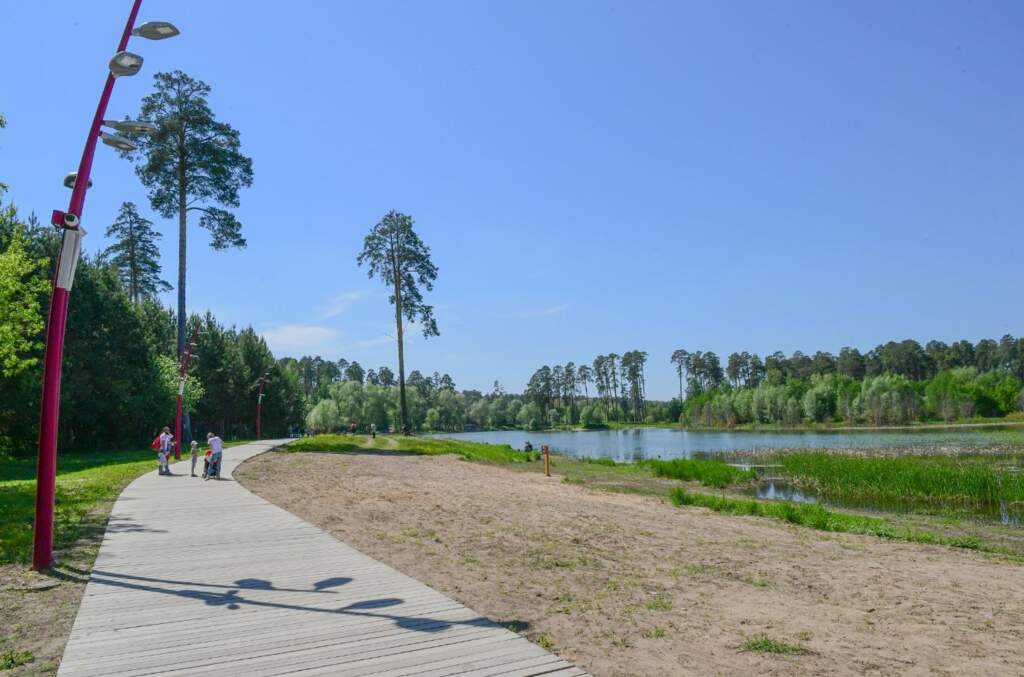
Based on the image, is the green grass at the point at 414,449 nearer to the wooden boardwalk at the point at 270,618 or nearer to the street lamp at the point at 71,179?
the wooden boardwalk at the point at 270,618

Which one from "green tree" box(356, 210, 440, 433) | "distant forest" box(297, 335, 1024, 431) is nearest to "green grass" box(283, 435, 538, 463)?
"green tree" box(356, 210, 440, 433)

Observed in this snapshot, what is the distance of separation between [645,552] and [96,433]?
145 feet

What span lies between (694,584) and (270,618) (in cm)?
521

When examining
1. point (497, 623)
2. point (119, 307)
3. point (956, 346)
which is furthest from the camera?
point (956, 346)

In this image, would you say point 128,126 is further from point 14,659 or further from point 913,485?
point 913,485

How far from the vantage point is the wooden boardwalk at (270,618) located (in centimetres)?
488

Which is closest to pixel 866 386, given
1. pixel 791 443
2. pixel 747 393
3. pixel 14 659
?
pixel 747 393

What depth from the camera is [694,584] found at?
8.37m

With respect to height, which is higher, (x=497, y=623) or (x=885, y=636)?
(x=497, y=623)

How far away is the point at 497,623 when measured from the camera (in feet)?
19.9

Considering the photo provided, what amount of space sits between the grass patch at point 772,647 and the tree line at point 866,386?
108146 mm

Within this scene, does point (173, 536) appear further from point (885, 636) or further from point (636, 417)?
point (636, 417)

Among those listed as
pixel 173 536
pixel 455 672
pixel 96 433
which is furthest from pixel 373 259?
pixel 455 672

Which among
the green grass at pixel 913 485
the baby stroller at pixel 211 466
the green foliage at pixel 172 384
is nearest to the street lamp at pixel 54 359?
the baby stroller at pixel 211 466
